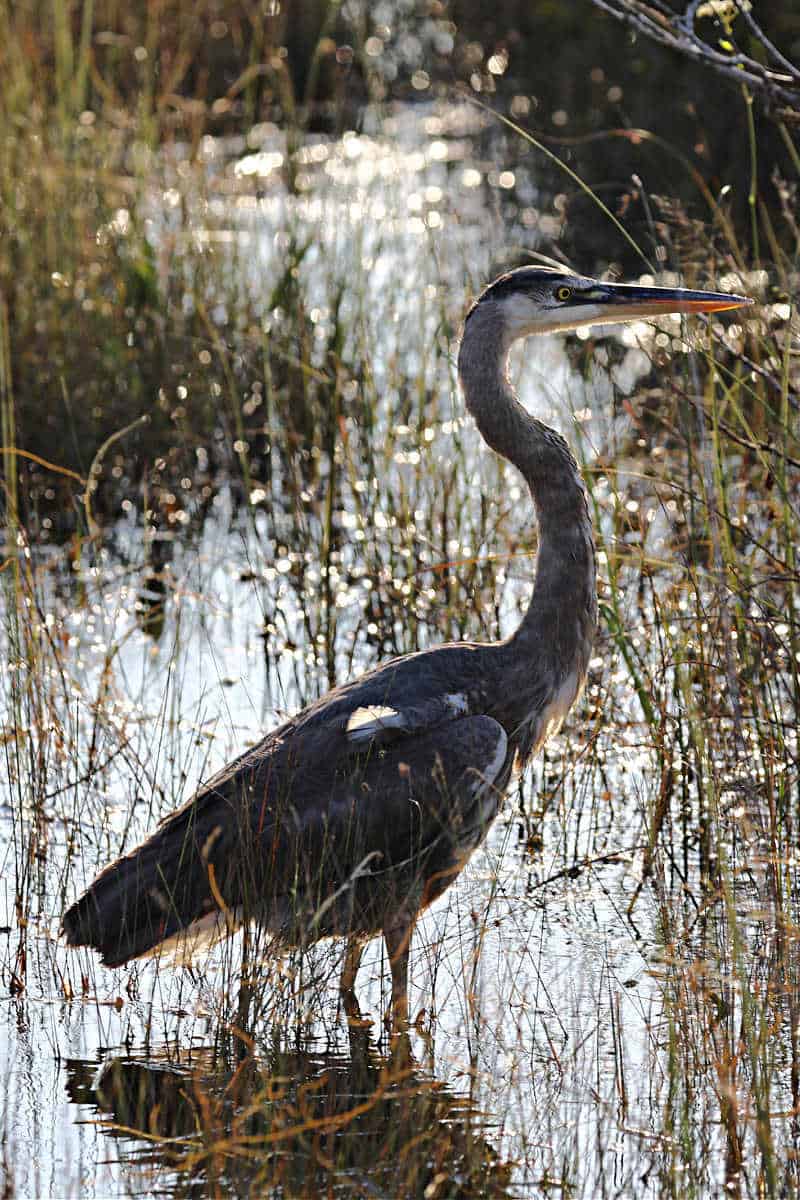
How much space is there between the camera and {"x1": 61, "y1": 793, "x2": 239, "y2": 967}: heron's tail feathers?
3.95 meters

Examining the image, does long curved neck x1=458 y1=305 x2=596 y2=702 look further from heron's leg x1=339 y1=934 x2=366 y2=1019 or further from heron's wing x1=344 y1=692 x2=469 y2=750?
heron's leg x1=339 y1=934 x2=366 y2=1019

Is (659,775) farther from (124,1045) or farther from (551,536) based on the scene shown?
(124,1045)

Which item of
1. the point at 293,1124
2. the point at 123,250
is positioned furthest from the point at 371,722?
the point at 123,250

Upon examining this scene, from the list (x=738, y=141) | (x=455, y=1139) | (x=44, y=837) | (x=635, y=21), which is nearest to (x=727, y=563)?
(x=635, y=21)

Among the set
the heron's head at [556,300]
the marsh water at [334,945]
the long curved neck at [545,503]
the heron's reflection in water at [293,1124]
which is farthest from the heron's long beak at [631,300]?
the heron's reflection in water at [293,1124]

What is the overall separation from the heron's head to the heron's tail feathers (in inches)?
58.1

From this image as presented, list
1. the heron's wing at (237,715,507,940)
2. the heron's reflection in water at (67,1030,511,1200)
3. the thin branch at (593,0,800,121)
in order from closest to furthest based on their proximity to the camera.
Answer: the heron's reflection in water at (67,1030,511,1200)
the thin branch at (593,0,800,121)
the heron's wing at (237,715,507,940)

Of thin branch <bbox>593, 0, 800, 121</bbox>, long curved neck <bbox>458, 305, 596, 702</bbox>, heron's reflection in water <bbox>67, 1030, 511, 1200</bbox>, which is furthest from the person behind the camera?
long curved neck <bbox>458, 305, 596, 702</bbox>

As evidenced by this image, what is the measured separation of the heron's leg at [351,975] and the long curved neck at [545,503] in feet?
2.80

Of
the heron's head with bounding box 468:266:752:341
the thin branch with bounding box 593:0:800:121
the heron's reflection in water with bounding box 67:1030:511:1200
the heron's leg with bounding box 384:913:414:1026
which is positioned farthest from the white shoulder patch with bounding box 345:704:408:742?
the thin branch with bounding box 593:0:800:121

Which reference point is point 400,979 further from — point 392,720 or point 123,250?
point 123,250

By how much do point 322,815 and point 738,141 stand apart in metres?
7.49

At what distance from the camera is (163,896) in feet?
13.0

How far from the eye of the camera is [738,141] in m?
10.4
